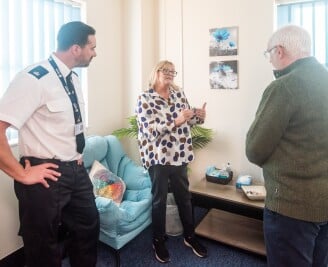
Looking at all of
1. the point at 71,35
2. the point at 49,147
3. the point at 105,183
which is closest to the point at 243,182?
the point at 105,183

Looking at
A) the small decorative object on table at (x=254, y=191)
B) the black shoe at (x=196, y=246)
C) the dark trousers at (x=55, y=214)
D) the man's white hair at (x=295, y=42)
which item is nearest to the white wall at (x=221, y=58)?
Answer: the small decorative object on table at (x=254, y=191)

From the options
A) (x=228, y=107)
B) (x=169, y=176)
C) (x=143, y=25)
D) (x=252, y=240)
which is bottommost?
(x=252, y=240)

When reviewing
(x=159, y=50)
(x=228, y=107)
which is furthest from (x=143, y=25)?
(x=228, y=107)

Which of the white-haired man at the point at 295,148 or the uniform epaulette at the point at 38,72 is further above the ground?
the uniform epaulette at the point at 38,72

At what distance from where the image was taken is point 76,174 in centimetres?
144

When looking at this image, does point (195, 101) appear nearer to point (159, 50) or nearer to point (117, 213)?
point (159, 50)

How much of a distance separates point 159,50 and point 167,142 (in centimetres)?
151

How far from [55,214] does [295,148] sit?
1120 millimetres

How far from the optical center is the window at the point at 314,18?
95.3 inches

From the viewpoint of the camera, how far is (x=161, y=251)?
84.0 inches

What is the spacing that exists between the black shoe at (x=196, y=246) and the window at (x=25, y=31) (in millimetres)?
1599

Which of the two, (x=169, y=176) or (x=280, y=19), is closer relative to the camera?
(x=169, y=176)

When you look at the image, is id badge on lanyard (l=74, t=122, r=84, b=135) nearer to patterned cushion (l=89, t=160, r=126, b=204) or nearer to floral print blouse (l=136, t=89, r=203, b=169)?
floral print blouse (l=136, t=89, r=203, b=169)

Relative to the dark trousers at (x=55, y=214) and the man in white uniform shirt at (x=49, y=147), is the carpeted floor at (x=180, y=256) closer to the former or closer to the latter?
the dark trousers at (x=55, y=214)
